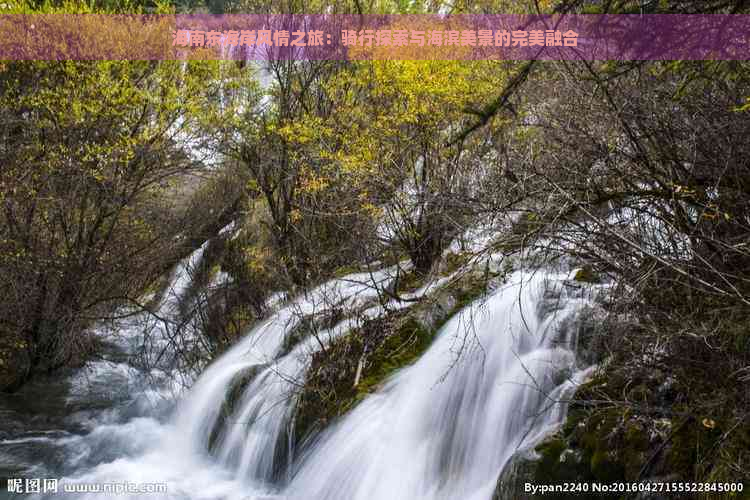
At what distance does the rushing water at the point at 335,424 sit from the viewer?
5.63m

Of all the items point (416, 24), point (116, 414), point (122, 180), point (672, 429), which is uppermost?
point (416, 24)

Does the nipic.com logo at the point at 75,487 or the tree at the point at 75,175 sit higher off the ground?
the tree at the point at 75,175

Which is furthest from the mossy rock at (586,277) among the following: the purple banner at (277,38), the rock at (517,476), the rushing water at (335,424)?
the rock at (517,476)

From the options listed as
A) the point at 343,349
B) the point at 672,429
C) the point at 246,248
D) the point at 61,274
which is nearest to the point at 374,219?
the point at 343,349

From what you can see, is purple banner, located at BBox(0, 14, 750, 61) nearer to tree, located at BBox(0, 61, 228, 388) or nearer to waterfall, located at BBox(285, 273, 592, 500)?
tree, located at BBox(0, 61, 228, 388)

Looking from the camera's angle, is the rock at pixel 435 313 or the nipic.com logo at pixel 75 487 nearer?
the nipic.com logo at pixel 75 487

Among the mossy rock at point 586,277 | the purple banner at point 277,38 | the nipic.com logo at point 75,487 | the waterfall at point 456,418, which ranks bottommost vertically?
the nipic.com logo at point 75,487

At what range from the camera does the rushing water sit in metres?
5.63

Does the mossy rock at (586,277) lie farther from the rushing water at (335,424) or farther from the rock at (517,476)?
the rock at (517,476)

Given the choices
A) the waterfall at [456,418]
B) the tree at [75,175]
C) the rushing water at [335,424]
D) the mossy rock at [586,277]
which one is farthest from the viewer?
the tree at [75,175]

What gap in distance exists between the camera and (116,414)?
9.60 metres

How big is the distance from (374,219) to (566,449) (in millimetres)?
5718

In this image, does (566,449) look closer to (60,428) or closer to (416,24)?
(60,428)

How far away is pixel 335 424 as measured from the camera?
22.0ft
